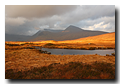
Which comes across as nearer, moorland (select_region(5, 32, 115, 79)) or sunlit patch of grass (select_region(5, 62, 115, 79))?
sunlit patch of grass (select_region(5, 62, 115, 79))

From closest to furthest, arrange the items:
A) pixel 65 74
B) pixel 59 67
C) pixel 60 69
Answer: pixel 65 74 < pixel 60 69 < pixel 59 67

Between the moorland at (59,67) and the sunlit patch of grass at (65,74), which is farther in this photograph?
the moorland at (59,67)

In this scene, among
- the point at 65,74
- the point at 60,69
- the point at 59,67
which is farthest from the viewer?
the point at 59,67

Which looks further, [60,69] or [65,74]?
[60,69]

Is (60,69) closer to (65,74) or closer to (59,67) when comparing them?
(59,67)

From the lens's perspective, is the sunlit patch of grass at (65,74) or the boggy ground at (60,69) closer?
the sunlit patch of grass at (65,74)

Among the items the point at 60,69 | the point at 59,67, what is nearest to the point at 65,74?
the point at 60,69

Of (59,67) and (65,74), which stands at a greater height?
(65,74)

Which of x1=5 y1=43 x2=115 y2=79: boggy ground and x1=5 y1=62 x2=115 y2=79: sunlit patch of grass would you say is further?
x1=5 y1=43 x2=115 y2=79: boggy ground
